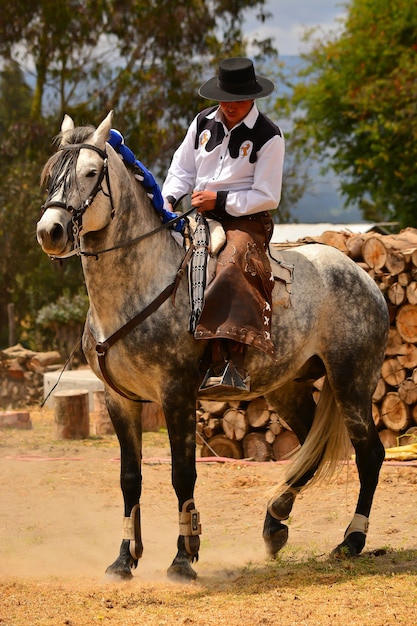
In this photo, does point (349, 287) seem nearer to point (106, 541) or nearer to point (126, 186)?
point (126, 186)

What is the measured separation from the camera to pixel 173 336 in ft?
15.0

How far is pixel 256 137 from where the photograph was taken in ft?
15.8

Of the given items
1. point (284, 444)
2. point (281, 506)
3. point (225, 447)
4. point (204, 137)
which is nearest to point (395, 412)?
point (284, 444)

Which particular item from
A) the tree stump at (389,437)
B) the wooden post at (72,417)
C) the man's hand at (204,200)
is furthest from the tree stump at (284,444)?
the man's hand at (204,200)

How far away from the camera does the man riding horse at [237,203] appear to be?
15.2ft

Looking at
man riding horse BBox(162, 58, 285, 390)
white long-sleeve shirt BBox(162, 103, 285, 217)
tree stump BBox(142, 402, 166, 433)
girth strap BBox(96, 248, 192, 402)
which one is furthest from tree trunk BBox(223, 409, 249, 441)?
girth strap BBox(96, 248, 192, 402)

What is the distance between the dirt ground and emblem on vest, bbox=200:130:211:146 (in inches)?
88.6

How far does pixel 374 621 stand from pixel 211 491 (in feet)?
11.6

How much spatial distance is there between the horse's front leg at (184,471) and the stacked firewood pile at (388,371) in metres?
2.99

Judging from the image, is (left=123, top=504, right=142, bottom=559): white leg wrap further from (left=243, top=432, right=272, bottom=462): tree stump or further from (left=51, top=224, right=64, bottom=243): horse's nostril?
(left=243, top=432, right=272, bottom=462): tree stump

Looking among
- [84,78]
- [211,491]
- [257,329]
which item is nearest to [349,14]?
[84,78]

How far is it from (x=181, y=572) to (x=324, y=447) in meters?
1.29

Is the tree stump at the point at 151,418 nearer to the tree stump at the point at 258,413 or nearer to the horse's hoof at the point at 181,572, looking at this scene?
the tree stump at the point at 258,413

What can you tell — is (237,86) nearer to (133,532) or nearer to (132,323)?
(132,323)
